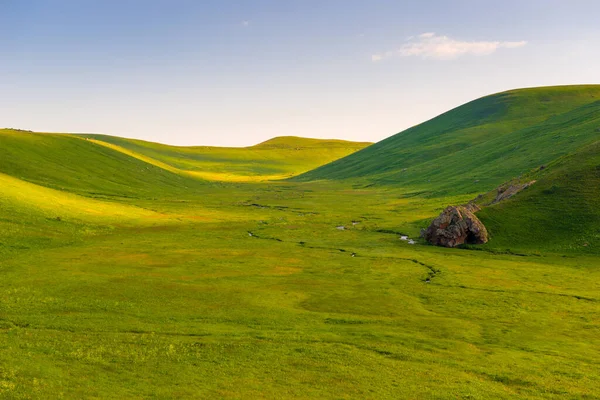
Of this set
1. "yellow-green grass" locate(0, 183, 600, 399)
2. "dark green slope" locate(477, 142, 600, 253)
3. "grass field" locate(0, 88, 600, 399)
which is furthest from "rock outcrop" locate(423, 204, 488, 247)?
"yellow-green grass" locate(0, 183, 600, 399)

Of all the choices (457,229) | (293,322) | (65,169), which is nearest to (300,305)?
(293,322)

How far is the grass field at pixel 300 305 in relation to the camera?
93.8 ft

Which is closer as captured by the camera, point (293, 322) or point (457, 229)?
point (293, 322)

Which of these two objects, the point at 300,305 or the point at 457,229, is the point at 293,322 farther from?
the point at 457,229

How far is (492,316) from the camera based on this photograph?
141 feet

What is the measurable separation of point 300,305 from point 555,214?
57786mm

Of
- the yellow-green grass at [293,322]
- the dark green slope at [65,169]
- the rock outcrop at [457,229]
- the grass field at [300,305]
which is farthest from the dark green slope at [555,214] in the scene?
the dark green slope at [65,169]

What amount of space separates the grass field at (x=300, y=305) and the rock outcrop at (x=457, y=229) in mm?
2827

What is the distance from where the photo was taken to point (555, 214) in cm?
8219

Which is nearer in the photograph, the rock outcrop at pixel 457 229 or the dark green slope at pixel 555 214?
the dark green slope at pixel 555 214

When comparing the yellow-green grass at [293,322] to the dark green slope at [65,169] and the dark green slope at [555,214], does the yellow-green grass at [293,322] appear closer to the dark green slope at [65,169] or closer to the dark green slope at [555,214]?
the dark green slope at [555,214]

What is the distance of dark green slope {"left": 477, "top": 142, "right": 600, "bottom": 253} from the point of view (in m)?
75.6

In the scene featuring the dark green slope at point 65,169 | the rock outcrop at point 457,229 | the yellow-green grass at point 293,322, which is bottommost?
the yellow-green grass at point 293,322

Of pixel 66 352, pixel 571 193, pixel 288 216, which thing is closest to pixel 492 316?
pixel 66 352
